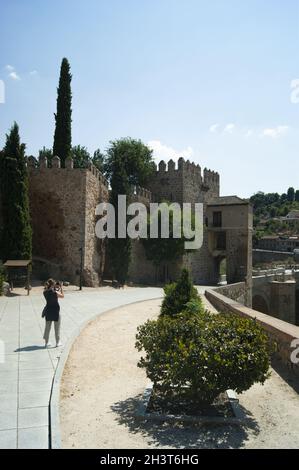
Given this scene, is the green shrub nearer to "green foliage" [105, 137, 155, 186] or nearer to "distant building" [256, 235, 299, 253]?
"green foliage" [105, 137, 155, 186]

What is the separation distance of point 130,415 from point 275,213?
549 feet

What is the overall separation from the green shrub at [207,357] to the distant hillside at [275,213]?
104 meters

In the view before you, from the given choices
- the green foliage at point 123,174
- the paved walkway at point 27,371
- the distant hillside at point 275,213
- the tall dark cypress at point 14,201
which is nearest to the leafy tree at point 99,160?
the green foliage at point 123,174

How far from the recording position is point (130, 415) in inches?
251

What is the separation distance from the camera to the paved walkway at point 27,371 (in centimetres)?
553

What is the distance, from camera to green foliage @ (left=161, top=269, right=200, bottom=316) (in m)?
14.7

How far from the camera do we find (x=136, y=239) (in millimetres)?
35031

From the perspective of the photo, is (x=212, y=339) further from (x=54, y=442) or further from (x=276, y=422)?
(x=54, y=442)

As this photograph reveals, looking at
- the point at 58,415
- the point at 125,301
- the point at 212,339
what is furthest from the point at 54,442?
the point at 125,301

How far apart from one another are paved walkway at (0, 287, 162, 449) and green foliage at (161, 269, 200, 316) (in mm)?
3159

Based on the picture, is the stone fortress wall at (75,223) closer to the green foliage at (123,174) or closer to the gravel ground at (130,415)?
the green foliage at (123,174)

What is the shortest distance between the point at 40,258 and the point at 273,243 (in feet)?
298

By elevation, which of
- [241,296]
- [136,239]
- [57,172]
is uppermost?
[57,172]

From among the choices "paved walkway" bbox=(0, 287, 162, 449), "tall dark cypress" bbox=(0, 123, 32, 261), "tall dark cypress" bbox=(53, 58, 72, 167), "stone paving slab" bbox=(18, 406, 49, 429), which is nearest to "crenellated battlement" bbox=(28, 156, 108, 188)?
"tall dark cypress" bbox=(0, 123, 32, 261)
